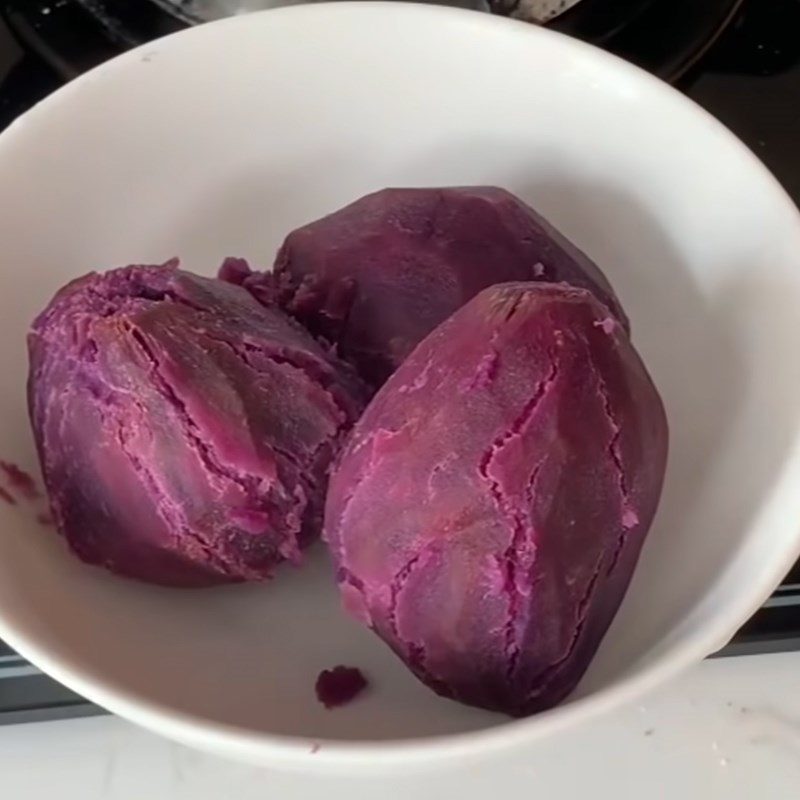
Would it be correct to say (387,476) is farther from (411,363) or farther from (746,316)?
(746,316)

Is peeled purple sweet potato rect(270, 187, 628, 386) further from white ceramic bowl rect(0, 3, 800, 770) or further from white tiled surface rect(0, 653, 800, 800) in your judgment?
white tiled surface rect(0, 653, 800, 800)

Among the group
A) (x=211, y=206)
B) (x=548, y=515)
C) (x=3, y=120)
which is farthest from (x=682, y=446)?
(x=3, y=120)

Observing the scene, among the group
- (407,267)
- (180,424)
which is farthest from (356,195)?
(180,424)

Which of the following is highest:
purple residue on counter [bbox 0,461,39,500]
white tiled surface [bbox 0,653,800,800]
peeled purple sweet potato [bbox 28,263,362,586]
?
peeled purple sweet potato [bbox 28,263,362,586]

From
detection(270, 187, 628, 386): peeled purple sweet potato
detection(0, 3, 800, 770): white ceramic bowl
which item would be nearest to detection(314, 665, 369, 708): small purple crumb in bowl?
detection(0, 3, 800, 770): white ceramic bowl

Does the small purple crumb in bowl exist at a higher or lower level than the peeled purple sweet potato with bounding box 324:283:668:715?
lower

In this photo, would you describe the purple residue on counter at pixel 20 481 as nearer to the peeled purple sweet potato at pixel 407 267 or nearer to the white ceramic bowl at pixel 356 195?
the white ceramic bowl at pixel 356 195
